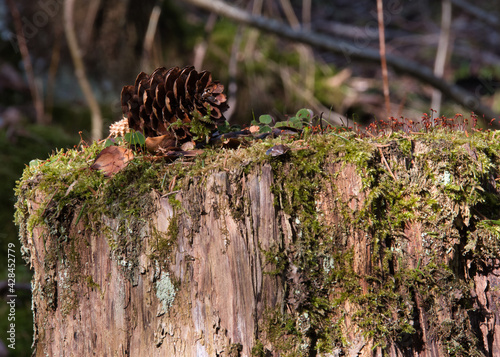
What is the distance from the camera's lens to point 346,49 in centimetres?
481

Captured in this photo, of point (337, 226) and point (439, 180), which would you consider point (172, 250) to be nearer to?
point (337, 226)

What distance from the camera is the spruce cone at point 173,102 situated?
161cm

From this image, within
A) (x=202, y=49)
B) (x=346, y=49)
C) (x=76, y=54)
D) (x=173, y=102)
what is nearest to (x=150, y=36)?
(x=202, y=49)

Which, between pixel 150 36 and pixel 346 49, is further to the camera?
pixel 150 36

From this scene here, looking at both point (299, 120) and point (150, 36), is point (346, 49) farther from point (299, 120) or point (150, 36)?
point (299, 120)

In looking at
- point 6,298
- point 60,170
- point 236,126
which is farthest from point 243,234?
point 6,298

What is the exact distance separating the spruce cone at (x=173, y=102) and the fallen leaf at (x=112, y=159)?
0.14 m

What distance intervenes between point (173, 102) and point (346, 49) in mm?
3683

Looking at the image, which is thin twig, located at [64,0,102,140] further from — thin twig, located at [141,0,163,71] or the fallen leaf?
the fallen leaf

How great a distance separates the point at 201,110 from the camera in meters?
1.63

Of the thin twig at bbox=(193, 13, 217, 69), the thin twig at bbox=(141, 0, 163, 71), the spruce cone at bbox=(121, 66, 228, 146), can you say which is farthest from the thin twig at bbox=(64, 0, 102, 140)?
the spruce cone at bbox=(121, 66, 228, 146)

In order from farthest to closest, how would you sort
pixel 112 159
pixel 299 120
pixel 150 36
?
pixel 150 36
pixel 299 120
pixel 112 159

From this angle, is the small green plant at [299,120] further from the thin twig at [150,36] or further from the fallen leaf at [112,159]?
the thin twig at [150,36]

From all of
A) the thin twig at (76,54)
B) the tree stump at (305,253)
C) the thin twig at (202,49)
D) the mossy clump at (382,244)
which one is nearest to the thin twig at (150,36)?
the thin twig at (202,49)
